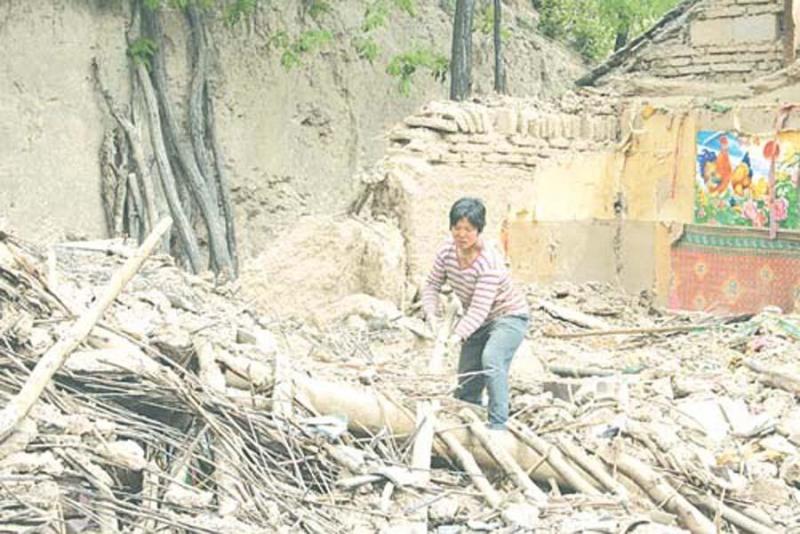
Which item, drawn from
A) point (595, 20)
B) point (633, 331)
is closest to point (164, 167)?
point (633, 331)

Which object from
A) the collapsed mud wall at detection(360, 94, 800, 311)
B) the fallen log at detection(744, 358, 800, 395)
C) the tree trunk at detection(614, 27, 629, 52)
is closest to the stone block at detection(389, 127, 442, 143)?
the collapsed mud wall at detection(360, 94, 800, 311)

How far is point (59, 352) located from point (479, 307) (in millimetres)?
2306

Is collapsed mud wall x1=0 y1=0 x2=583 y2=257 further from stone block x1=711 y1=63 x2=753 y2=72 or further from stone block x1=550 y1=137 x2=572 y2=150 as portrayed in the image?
stone block x1=711 y1=63 x2=753 y2=72

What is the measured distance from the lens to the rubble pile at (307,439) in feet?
20.7

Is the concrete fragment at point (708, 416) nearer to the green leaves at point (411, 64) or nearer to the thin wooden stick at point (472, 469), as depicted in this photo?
the thin wooden stick at point (472, 469)

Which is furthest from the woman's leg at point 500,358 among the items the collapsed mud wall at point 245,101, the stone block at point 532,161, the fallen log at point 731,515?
the collapsed mud wall at point 245,101

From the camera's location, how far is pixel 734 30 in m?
15.0

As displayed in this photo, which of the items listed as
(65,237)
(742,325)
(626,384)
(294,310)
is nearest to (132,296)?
(626,384)

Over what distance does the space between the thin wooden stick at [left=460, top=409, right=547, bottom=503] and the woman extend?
170 mm

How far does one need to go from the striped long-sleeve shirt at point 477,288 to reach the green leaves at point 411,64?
8737mm

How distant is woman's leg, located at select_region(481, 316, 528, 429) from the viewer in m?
7.69

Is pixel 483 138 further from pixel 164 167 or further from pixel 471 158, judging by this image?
pixel 164 167

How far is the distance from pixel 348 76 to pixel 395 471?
10.7 m

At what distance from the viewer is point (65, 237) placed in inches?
571
